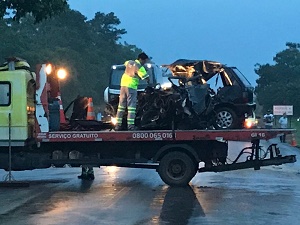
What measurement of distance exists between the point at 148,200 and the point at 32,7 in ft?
24.7

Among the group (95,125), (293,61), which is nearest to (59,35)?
(293,61)

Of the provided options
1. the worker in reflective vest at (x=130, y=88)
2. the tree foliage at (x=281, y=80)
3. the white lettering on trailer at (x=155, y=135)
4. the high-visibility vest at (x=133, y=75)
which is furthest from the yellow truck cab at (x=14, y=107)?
the tree foliage at (x=281, y=80)

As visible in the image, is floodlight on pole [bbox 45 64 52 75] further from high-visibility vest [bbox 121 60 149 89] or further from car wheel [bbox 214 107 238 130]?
car wheel [bbox 214 107 238 130]

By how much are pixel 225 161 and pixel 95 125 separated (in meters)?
2.99

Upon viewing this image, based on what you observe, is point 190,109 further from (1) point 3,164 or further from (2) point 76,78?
(2) point 76,78

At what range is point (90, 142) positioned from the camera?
51.4 feet

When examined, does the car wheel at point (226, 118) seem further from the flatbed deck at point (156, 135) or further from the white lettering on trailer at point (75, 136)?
the white lettering on trailer at point (75, 136)

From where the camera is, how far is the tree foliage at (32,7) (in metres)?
18.8

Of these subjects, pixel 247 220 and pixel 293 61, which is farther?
pixel 293 61

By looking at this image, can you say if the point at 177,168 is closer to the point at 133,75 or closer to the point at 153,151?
the point at 153,151

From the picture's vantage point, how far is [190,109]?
52.0 ft

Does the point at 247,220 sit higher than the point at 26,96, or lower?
lower

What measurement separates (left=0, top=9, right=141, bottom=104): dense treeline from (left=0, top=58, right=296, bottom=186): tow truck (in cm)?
3846

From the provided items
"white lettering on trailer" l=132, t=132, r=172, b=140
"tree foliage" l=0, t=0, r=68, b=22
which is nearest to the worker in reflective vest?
"white lettering on trailer" l=132, t=132, r=172, b=140
